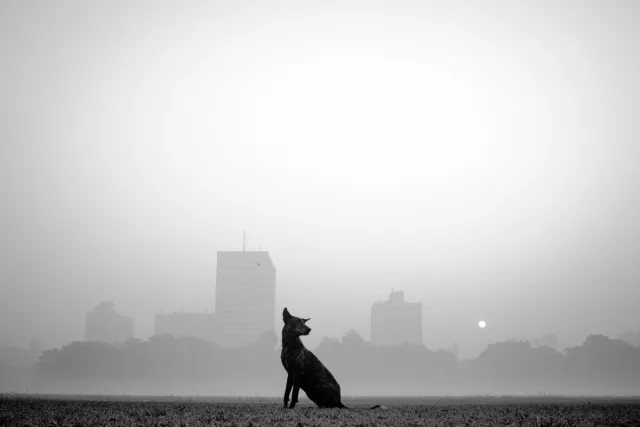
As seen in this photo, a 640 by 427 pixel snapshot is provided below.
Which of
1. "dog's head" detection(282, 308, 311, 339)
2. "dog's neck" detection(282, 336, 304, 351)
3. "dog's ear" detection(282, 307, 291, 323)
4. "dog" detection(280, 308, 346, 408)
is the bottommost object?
"dog" detection(280, 308, 346, 408)

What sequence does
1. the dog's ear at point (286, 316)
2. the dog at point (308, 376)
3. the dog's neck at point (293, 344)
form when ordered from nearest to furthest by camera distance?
1. the dog at point (308, 376)
2. the dog's neck at point (293, 344)
3. the dog's ear at point (286, 316)

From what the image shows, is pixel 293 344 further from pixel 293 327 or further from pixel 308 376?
pixel 308 376

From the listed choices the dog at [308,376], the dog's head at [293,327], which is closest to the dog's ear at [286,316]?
the dog's head at [293,327]


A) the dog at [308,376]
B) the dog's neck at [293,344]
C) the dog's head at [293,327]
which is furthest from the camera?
the dog's head at [293,327]

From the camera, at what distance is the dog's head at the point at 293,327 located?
24.7 metres

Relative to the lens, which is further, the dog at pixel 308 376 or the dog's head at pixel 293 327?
the dog's head at pixel 293 327

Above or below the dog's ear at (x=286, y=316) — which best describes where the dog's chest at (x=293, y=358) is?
Result: below

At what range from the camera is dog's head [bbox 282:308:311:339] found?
2473 centimetres

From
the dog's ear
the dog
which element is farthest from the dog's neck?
the dog's ear

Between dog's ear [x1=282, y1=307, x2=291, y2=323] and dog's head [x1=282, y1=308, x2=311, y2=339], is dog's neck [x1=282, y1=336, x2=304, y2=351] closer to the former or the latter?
dog's head [x1=282, y1=308, x2=311, y2=339]

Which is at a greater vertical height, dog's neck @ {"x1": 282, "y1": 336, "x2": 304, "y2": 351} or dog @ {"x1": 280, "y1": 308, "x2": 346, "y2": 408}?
dog's neck @ {"x1": 282, "y1": 336, "x2": 304, "y2": 351}

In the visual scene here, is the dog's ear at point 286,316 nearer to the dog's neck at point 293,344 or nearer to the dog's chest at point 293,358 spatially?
the dog's neck at point 293,344

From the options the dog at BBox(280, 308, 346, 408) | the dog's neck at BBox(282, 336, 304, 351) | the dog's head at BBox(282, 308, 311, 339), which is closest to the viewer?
the dog at BBox(280, 308, 346, 408)

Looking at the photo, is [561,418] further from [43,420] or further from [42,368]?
[42,368]
